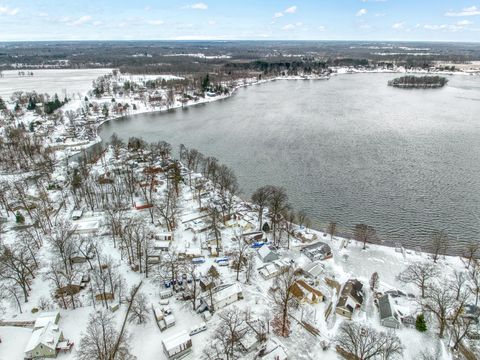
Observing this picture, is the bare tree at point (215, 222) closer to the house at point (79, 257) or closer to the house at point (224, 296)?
the house at point (224, 296)

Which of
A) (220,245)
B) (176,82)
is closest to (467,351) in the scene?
(220,245)

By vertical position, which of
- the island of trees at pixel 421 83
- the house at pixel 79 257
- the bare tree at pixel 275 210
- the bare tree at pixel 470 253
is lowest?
the bare tree at pixel 470 253

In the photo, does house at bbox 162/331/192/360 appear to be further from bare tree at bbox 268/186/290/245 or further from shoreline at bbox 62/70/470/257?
shoreline at bbox 62/70/470/257

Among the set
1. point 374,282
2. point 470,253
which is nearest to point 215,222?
point 374,282

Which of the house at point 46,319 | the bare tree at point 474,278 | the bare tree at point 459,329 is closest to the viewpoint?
the bare tree at point 459,329

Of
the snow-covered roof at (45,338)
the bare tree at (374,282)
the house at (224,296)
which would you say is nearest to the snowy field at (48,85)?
the snow-covered roof at (45,338)

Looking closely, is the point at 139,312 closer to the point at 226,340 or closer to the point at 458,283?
the point at 226,340

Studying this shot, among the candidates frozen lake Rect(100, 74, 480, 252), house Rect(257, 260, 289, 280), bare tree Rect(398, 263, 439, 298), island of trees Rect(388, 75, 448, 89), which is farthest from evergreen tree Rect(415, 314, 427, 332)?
island of trees Rect(388, 75, 448, 89)
